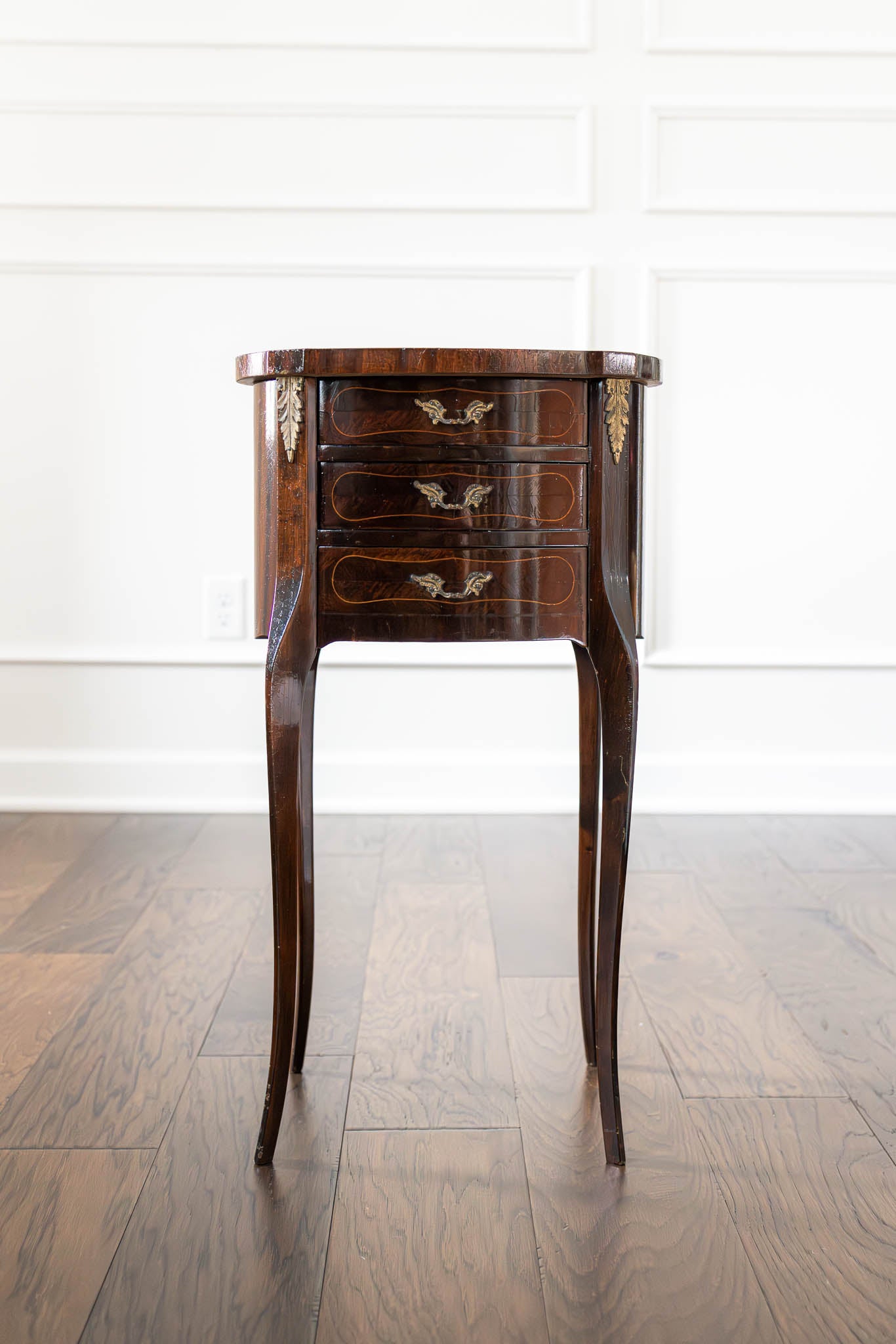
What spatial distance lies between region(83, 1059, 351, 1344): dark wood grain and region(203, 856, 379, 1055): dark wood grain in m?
0.10

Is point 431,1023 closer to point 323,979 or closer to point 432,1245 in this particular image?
point 323,979

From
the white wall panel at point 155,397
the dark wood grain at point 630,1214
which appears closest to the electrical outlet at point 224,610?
the white wall panel at point 155,397

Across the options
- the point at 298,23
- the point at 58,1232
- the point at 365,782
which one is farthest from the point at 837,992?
the point at 298,23

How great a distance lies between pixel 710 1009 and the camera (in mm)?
1518

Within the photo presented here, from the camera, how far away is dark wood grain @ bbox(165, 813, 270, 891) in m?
2.03

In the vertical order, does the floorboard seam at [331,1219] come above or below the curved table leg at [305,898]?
below

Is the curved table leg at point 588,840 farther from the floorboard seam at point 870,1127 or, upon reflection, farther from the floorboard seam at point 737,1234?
the floorboard seam at point 870,1127

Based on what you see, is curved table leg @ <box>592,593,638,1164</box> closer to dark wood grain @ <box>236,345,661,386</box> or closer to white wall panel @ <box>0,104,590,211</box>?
dark wood grain @ <box>236,345,661,386</box>

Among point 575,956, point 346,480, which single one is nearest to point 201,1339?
point 346,480

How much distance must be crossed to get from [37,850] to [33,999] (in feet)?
2.37

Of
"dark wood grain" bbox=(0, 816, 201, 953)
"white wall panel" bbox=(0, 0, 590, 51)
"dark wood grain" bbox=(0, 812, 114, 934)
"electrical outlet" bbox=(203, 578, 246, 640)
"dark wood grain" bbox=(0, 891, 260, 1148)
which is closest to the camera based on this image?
"dark wood grain" bbox=(0, 891, 260, 1148)

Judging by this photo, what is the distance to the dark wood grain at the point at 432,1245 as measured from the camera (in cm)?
91

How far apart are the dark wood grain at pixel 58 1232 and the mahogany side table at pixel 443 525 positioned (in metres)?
0.14

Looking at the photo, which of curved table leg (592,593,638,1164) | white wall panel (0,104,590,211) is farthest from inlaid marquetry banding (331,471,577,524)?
white wall panel (0,104,590,211)
